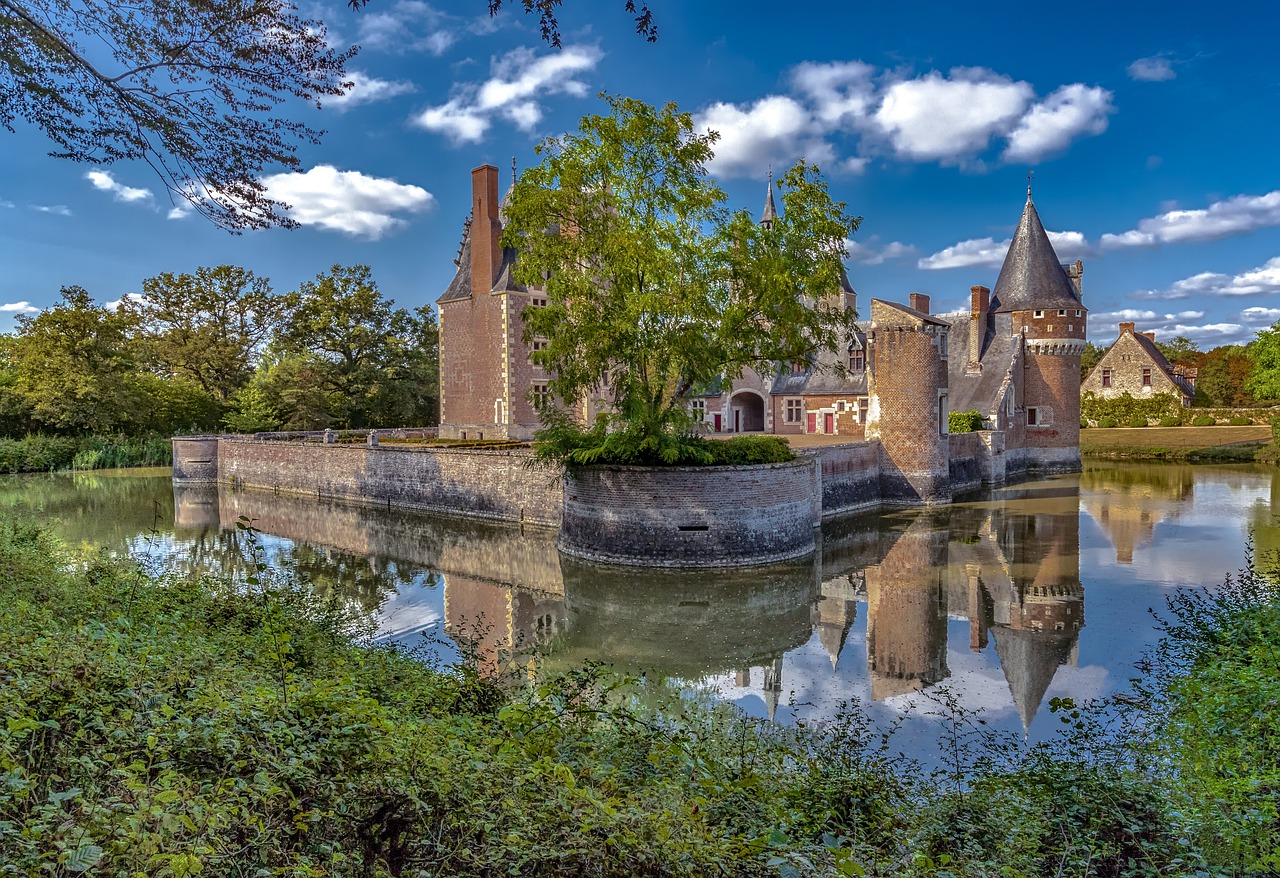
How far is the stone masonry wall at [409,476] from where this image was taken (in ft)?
59.9

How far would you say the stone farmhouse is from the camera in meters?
44.8

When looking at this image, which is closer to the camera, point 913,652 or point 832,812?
point 832,812

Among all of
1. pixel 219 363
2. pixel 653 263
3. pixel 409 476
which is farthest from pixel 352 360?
pixel 653 263

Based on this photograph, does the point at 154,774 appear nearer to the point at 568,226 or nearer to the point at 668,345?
the point at 668,345

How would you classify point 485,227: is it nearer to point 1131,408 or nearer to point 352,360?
point 352,360

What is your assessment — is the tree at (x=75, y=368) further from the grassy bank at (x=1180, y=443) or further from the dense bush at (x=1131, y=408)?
the dense bush at (x=1131, y=408)

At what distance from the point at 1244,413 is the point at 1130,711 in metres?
43.8

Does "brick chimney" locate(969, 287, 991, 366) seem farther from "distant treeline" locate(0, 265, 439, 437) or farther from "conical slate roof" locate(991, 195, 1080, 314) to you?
"distant treeline" locate(0, 265, 439, 437)

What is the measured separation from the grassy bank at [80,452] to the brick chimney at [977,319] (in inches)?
1446

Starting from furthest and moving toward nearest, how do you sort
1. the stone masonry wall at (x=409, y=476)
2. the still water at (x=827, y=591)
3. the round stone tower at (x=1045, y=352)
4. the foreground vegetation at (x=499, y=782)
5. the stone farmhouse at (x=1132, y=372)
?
the stone farmhouse at (x=1132, y=372)
the round stone tower at (x=1045, y=352)
the stone masonry wall at (x=409, y=476)
the still water at (x=827, y=591)
the foreground vegetation at (x=499, y=782)

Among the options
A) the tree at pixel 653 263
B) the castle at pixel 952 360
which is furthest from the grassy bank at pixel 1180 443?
the tree at pixel 653 263

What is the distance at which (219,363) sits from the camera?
3816cm

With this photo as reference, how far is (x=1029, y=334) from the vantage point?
30188 mm

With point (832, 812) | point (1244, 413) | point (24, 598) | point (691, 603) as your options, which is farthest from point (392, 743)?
point (1244, 413)
